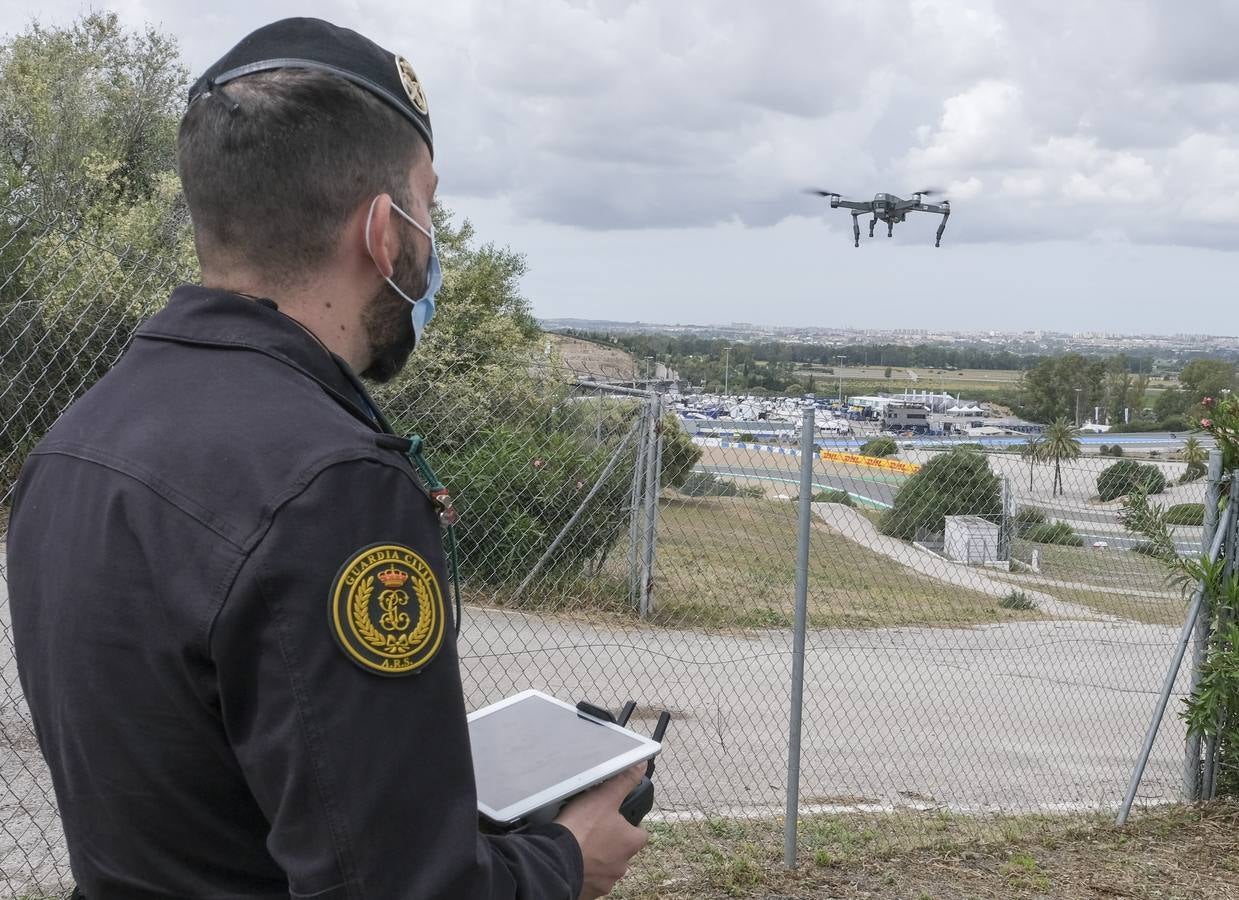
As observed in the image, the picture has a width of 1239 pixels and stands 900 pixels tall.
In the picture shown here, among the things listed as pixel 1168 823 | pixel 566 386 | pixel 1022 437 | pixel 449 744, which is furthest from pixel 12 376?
pixel 1168 823

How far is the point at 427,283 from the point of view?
60.3 inches

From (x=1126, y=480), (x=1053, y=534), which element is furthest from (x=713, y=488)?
(x=1126, y=480)

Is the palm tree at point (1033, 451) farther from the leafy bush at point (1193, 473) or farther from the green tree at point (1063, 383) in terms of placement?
the green tree at point (1063, 383)

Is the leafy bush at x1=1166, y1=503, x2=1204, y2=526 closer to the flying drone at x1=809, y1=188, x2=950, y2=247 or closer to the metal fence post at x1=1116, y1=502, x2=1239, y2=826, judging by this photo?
the metal fence post at x1=1116, y1=502, x2=1239, y2=826

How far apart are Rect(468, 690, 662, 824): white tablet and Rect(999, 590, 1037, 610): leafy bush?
7.31 metres

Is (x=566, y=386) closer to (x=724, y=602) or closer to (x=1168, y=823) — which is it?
(x=724, y=602)

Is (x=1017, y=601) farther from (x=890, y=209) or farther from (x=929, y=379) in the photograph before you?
(x=929, y=379)

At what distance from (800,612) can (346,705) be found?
3.96 m

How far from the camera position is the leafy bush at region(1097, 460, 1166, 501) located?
6.45 meters

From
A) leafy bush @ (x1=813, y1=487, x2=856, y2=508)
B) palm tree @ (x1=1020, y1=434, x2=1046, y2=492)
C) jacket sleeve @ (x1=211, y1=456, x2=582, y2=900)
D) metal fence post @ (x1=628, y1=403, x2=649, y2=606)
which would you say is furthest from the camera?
metal fence post @ (x1=628, y1=403, x2=649, y2=606)

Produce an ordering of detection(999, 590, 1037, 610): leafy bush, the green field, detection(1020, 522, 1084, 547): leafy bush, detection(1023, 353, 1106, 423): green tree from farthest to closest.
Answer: the green field < detection(1023, 353, 1106, 423): green tree < detection(999, 590, 1037, 610): leafy bush < detection(1020, 522, 1084, 547): leafy bush

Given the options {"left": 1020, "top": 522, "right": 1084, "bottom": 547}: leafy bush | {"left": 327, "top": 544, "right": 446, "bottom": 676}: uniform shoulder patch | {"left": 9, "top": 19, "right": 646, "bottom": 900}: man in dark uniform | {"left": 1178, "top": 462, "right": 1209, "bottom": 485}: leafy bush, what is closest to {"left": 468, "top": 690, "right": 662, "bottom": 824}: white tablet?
{"left": 9, "top": 19, "right": 646, "bottom": 900}: man in dark uniform

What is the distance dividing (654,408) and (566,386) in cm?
152

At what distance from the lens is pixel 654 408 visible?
749 cm
